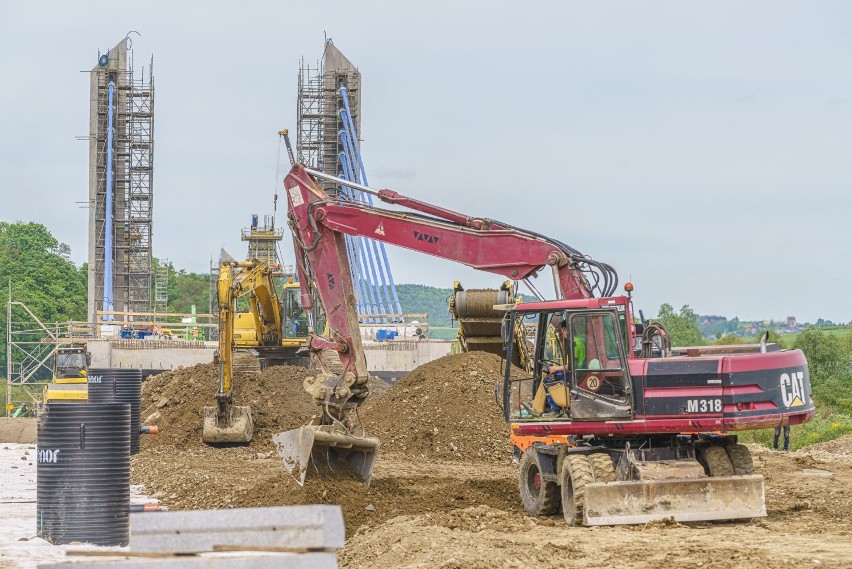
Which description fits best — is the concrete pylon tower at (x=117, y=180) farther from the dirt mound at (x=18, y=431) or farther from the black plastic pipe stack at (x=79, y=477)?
the black plastic pipe stack at (x=79, y=477)

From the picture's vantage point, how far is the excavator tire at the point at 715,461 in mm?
12609

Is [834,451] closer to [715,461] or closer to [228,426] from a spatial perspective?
[228,426]

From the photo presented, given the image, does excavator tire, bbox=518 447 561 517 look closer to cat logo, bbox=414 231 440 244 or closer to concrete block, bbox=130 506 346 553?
cat logo, bbox=414 231 440 244

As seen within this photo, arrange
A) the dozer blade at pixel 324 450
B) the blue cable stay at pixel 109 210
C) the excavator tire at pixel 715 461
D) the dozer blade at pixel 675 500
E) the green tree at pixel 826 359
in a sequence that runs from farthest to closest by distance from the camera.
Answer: the blue cable stay at pixel 109 210 < the green tree at pixel 826 359 < the dozer blade at pixel 324 450 < the excavator tire at pixel 715 461 < the dozer blade at pixel 675 500

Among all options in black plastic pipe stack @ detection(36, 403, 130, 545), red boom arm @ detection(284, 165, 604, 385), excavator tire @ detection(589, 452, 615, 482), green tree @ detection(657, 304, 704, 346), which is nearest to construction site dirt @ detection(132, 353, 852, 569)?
excavator tire @ detection(589, 452, 615, 482)

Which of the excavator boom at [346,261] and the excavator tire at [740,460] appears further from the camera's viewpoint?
the excavator boom at [346,261]

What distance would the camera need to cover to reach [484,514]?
41.1ft

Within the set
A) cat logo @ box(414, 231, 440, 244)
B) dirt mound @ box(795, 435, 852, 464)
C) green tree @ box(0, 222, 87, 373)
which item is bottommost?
dirt mound @ box(795, 435, 852, 464)

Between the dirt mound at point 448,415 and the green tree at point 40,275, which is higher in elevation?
the green tree at point 40,275

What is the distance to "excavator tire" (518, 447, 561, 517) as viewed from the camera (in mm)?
13170

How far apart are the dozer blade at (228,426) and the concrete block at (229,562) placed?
63.6 feet

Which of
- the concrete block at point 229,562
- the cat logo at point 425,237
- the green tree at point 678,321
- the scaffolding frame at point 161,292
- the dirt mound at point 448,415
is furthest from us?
the scaffolding frame at point 161,292

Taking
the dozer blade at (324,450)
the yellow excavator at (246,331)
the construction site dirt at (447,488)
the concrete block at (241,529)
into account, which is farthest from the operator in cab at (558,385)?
the yellow excavator at (246,331)

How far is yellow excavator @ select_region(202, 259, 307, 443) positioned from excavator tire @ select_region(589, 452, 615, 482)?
38.0 feet
